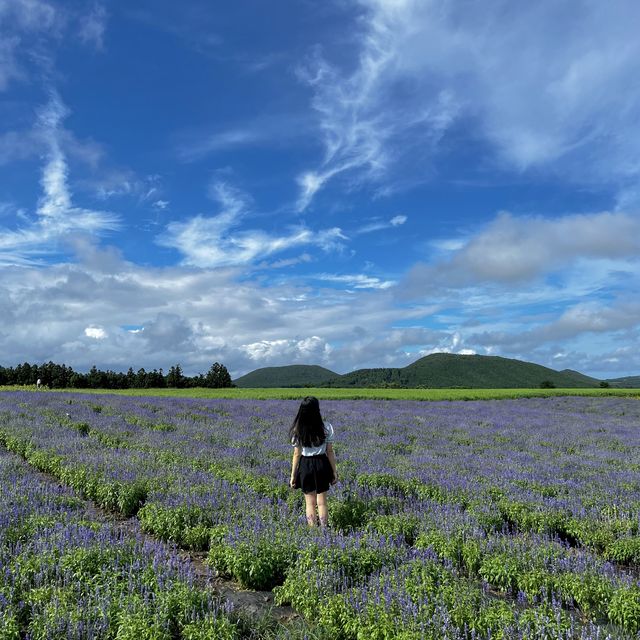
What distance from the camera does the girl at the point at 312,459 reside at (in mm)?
8047

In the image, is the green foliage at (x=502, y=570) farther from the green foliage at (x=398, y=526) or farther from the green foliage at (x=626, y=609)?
the green foliage at (x=398, y=526)

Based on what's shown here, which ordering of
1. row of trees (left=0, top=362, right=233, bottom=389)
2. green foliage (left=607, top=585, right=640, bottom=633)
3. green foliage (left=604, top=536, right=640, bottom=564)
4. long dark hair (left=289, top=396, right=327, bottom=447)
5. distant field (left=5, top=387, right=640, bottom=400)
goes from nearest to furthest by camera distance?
green foliage (left=607, top=585, right=640, bottom=633) < green foliage (left=604, top=536, right=640, bottom=564) < long dark hair (left=289, top=396, right=327, bottom=447) < distant field (left=5, top=387, right=640, bottom=400) < row of trees (left=0, top=362, right=233, bottom=389)

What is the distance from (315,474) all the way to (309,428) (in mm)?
754

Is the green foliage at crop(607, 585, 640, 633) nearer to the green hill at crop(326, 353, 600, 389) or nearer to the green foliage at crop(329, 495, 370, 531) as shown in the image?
the green foliage at crop(329, 495, 370, 531)

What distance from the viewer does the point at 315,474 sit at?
26.3ft

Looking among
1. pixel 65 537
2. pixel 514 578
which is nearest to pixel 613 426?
pixel 514 578

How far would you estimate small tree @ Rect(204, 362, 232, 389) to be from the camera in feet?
273

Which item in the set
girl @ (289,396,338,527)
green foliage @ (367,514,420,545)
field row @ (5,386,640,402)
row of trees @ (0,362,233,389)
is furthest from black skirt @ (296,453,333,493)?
row of trees @ (0,362,233,389)

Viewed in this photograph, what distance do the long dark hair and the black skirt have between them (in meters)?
0.26

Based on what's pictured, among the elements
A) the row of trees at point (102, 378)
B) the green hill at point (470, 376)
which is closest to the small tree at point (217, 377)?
the row of trees at point (102, 378)

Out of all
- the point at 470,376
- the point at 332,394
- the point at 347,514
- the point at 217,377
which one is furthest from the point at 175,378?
the point at 470,376

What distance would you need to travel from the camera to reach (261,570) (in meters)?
6.14

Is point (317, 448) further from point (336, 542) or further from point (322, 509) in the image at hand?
point (336, 542)

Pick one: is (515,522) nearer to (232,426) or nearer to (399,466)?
(399,466)
